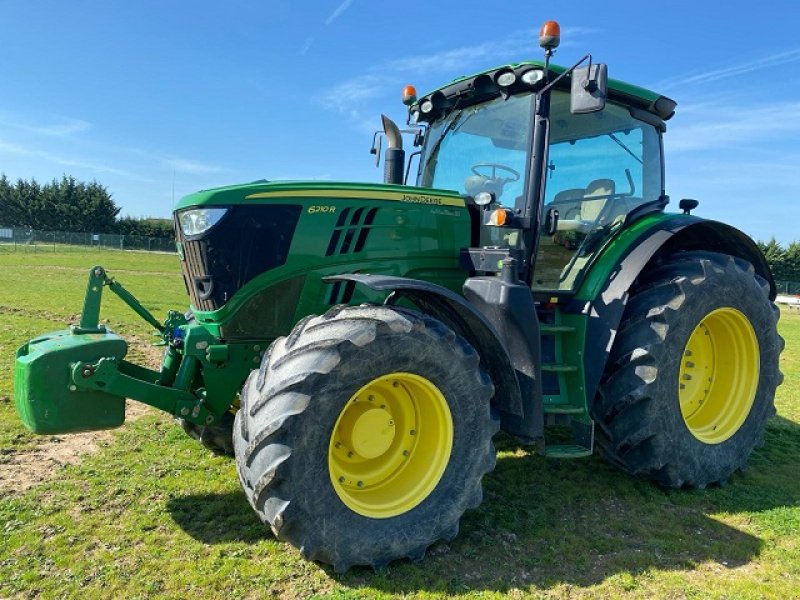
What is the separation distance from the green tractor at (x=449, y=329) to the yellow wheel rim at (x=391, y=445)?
13mm

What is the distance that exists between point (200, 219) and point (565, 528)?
2923 millimetres

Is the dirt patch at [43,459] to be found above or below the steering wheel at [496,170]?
below

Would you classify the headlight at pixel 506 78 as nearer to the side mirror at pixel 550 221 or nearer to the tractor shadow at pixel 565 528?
the side mirror at pixel 550 221

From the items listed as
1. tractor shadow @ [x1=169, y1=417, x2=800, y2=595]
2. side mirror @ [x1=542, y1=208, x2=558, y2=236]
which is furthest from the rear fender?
tractor shadow @ [x1=169, y1=417, x2=800, y2=595]

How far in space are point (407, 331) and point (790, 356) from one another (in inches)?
466

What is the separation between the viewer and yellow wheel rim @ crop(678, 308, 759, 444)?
15.4 feet

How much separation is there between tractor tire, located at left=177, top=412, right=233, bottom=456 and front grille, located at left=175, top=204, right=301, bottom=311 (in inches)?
38.8

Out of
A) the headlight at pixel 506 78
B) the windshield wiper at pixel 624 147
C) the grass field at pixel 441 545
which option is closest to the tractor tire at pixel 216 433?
the grass field at pixel 441 545

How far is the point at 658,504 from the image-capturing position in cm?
415

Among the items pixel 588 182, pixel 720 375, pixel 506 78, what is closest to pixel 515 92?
pixel 506 78

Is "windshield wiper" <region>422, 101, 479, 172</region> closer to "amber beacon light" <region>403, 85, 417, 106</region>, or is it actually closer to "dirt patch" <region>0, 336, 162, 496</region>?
"amber beacon light" <region>403, 85, 417, 106</region>


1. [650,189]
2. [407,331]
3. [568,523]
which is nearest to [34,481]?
[407,331]

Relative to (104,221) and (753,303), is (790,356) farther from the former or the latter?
(104,221)

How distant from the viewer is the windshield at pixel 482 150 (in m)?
4.28
